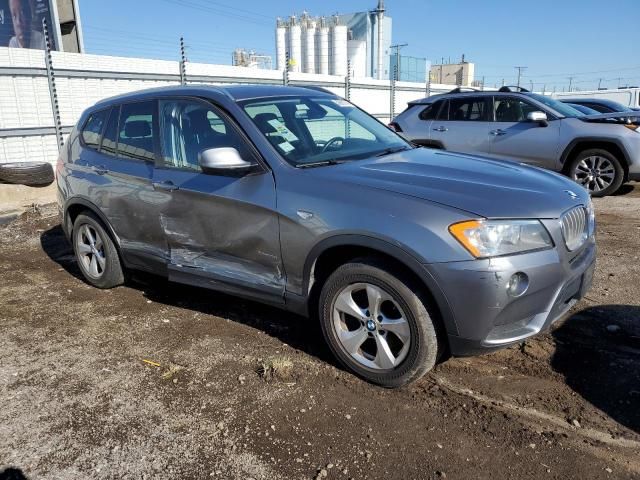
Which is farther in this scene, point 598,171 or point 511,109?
point 511,109

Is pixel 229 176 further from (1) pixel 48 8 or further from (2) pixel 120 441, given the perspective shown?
(1) pixel 48 8

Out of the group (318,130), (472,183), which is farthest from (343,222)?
(318,130)

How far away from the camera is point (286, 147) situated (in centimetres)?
358

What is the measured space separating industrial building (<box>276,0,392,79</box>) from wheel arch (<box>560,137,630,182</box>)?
32765mm

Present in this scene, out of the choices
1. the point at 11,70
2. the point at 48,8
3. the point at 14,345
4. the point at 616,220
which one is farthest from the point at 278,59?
the point at 14,345

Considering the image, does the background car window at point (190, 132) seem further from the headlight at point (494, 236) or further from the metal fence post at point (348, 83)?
the metal fence post at point (348, 83)

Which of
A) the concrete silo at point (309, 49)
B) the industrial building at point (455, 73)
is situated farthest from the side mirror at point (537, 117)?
the industrial building at point (455, 73)

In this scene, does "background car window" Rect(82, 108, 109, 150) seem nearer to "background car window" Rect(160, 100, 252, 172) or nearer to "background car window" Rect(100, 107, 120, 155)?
"background car window" Rect(100, 107, 120, 155)

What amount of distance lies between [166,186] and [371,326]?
1906 millimetres

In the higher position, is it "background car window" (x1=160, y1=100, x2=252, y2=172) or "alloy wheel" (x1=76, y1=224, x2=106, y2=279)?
"background car window" (x1=160, y1=100, x2=252, y2=172)

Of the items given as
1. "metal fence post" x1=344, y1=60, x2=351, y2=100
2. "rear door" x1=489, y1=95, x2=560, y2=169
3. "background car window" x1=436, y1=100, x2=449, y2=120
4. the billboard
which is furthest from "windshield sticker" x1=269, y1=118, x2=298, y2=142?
the billboard

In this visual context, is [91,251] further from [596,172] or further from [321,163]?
[596,172]

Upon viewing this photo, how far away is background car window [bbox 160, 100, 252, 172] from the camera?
3.76 meters

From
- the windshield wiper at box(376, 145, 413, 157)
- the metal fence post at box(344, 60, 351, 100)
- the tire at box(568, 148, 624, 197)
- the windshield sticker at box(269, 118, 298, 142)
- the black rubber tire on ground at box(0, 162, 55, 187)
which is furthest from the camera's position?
the metal fence post at box(344, 60, 351, 100)
